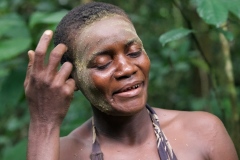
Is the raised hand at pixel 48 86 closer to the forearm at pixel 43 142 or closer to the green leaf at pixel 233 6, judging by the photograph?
the forearm at pixel 43 142

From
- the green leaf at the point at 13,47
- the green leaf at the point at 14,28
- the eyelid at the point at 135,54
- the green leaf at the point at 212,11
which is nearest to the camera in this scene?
the eyelid at the point at 135,54

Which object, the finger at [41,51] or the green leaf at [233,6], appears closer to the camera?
the finger at [41,51]

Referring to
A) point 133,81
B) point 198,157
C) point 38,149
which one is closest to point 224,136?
point 198,157

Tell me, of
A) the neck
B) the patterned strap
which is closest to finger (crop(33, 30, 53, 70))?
the neck

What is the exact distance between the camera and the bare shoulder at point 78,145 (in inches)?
70.8

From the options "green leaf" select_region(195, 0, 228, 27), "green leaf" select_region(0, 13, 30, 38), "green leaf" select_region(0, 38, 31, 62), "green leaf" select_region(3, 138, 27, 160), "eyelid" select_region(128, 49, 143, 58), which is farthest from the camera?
"green leaf" select_region(0, 13, 30, 38)

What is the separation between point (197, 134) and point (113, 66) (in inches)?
18.2

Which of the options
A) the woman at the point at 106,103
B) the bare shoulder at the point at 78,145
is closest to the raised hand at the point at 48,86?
the woman at the point at 106,103

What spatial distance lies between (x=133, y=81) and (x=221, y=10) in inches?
24.8

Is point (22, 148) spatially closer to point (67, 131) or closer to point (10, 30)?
point (67, 131)

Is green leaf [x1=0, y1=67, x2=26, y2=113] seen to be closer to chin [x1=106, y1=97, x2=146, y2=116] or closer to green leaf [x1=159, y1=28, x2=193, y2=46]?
green leaf [x1=159, y1=28, x2=193, y2=46]

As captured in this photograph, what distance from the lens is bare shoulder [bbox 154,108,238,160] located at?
1799 millimetres

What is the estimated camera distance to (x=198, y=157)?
178 cm

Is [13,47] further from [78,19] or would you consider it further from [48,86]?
[48,86]
